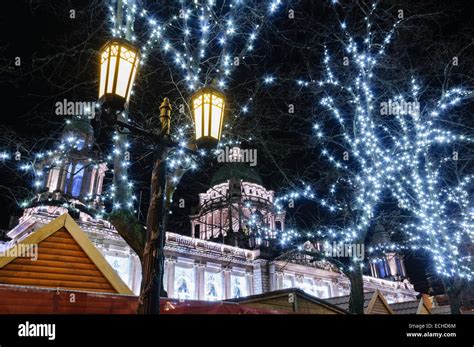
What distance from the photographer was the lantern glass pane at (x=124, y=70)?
509 centimetres

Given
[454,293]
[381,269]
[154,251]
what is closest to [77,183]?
[454,293]

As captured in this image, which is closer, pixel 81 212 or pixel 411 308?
pixel 411 308

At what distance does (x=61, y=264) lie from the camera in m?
8.95

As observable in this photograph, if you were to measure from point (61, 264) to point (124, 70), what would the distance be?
5.86 m

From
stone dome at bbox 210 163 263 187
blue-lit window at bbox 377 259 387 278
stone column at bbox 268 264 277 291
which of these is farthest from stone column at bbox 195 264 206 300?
blue-lit window at bbox 377 259 387 278

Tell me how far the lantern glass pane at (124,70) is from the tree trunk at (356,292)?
10.1 m

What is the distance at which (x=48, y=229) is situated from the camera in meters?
8.91

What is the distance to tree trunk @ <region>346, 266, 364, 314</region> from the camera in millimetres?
11922

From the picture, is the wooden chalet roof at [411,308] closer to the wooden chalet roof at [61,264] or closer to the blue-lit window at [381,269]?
the wooden chalet roof at [61,264]

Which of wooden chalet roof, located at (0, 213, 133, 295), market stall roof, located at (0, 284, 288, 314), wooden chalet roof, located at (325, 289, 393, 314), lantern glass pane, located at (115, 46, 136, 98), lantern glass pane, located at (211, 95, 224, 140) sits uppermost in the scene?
lantern glass pane, located at (115, 46, 136, 98)

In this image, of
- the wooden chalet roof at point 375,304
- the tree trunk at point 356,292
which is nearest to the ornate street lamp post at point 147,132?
the tree trunk at point 356,292

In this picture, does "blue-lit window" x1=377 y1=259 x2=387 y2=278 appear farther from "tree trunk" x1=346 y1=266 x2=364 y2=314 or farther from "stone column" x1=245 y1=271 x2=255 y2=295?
"tree trunk" x1=346 y1=266 x2=364 y2=314

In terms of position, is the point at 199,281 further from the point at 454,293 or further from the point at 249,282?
the point at 454,293

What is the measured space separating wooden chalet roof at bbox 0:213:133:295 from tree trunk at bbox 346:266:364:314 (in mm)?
7219
